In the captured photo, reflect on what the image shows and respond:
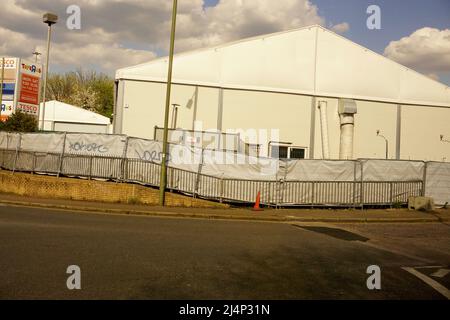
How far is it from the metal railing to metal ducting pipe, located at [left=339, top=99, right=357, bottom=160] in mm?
6534

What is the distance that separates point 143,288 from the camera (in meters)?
5.56

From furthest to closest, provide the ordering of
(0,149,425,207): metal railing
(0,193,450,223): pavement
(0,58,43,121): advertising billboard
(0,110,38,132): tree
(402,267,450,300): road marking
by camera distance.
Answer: (0,58,43,121): advertising billboard → (0,110,38,132): tree → (0,149,425,207): metal railing → (0,193,450,223): pavement → (402,267,450,300): road marking

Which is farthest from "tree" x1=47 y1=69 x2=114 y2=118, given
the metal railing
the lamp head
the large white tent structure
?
the metal railing

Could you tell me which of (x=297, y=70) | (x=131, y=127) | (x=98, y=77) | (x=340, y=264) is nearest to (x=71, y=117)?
(x=98, y=77)

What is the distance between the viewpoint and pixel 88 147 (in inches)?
728

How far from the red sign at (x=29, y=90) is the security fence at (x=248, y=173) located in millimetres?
26488

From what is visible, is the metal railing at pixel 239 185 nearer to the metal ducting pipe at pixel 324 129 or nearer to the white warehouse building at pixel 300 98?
the white warehouse building at pixel 300 98

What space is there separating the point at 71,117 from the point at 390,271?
51465 millimetres

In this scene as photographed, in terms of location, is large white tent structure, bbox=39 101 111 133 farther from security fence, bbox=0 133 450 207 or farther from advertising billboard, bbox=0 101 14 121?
security fence, bbox=0 133 450 207

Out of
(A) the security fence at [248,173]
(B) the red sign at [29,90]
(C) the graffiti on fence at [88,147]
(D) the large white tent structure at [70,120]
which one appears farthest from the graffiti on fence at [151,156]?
(D) the large white tent structure at [70,120]

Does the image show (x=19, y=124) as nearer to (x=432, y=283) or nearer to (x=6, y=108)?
(x=6, y=108)

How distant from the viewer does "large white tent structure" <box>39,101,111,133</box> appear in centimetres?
5222

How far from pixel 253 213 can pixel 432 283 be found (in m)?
8.88
